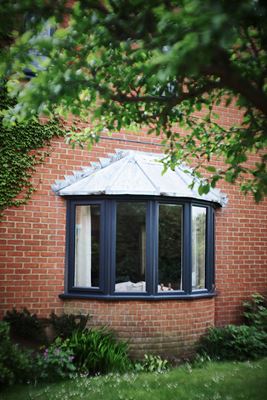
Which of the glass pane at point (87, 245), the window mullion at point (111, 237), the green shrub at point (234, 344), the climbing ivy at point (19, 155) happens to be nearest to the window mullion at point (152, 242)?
the window mullion at point (111, 237)

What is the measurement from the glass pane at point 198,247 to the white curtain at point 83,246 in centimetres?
192

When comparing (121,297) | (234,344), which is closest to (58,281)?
(121,297)

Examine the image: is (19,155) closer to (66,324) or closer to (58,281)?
(58,281)

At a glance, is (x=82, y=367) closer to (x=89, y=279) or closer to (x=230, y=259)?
(x=89, y=279)

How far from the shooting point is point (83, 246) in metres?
7.63

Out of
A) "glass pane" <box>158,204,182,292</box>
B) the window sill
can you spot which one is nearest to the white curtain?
the window sill

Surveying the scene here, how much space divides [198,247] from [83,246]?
217 centimetres

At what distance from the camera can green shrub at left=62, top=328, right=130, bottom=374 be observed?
6.47m

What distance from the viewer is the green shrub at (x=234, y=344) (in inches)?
300

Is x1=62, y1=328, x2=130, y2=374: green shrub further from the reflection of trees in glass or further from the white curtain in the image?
the reflection of trees in glass

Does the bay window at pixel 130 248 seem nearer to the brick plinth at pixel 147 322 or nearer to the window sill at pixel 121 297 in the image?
the window sill at pixel 121 297

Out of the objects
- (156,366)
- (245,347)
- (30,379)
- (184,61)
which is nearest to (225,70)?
(184,61)

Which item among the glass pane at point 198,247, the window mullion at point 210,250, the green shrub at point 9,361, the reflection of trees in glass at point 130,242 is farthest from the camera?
the window mullion at point 210,250

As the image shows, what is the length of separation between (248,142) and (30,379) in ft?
13.6
